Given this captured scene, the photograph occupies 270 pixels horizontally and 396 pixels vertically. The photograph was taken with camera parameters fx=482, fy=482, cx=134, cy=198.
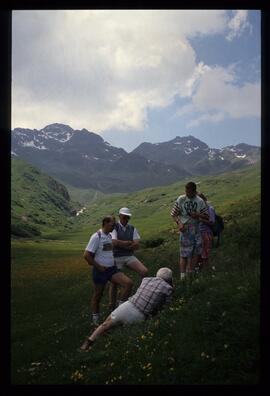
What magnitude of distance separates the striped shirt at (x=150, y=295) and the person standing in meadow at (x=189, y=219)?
90.4 inches

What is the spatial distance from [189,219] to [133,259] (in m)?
1.82

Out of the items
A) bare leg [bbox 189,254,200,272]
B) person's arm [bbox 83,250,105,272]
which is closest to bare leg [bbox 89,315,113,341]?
person's arm [bbox 83,250,105,272]

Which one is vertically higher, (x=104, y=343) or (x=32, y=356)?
(x=104, y=343)

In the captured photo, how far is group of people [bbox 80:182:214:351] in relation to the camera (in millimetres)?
10097

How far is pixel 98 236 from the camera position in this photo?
11.5m

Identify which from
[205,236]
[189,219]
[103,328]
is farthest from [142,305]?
[205,236]

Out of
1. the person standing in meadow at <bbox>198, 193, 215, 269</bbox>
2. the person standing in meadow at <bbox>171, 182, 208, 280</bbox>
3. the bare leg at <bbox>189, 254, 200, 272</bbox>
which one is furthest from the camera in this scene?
the bare leg at <bbox>189, 254, 200, 272</bbox>

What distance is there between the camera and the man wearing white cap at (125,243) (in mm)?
12180

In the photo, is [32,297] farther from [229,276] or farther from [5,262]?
[5,262]

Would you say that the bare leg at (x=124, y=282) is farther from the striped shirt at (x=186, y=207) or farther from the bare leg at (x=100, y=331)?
the striped shirt at (x=186, y=207)

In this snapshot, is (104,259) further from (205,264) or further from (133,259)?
(205,264)

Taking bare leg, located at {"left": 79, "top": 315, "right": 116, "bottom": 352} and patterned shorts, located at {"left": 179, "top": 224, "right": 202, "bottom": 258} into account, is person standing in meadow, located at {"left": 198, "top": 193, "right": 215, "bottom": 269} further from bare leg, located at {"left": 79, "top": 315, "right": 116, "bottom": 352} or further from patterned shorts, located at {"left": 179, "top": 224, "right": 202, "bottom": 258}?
bare leg, located at {"left": 79, "top": 315, "right": 116, "bottom": 352}
